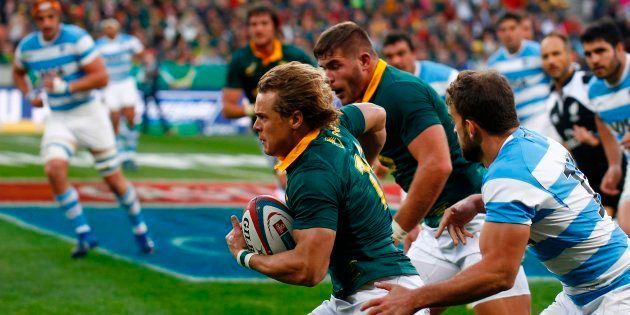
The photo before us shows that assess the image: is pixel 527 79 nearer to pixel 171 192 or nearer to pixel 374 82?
pixel 171 192

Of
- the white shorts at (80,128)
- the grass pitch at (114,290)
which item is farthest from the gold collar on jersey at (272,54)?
the grass pitch at (114,290)

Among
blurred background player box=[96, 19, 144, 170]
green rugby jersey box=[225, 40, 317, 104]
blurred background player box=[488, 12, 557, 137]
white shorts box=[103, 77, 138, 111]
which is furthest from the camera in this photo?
blurred background player box=[96, 19, 144, 170]

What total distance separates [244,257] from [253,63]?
6.44m

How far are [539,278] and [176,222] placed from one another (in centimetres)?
474

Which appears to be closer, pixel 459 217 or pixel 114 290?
pixel 459 217

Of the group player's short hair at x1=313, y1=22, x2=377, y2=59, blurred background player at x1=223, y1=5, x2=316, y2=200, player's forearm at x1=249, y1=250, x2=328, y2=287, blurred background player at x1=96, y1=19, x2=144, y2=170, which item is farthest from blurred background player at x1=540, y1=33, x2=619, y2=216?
blurred background player at x1=96, y1=19, x2=144, y2=170

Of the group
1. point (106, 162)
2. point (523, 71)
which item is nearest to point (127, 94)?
point (106, 162)

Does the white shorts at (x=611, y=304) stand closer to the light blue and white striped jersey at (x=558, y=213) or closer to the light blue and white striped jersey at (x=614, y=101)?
the light blue and white striped jersey at (x=558, y=213)

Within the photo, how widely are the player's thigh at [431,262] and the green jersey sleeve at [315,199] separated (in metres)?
1.81

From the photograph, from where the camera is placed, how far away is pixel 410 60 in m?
8.66

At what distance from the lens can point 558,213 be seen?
13.4 feet

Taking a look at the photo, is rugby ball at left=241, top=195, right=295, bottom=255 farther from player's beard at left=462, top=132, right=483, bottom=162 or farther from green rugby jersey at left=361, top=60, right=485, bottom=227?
green rugby jersey at left=361, top=60, right=485, bottom=227

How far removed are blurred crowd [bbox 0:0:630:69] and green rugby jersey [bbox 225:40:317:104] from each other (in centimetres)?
1260

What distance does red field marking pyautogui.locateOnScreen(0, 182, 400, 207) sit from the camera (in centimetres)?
1344
